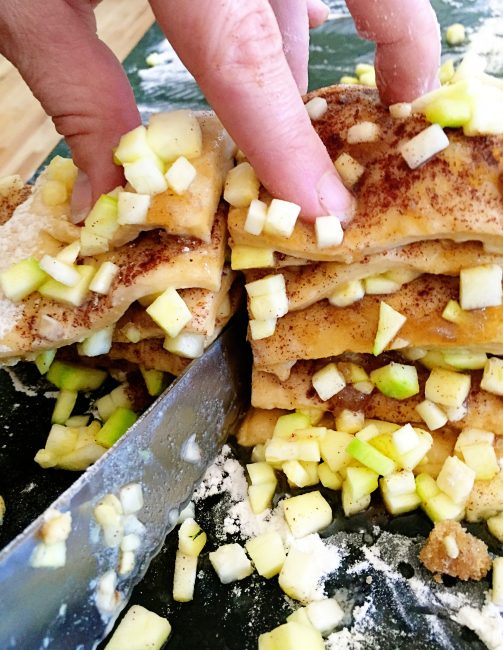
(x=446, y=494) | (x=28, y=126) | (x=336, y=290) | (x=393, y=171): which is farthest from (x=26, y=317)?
(x=28, y=126)

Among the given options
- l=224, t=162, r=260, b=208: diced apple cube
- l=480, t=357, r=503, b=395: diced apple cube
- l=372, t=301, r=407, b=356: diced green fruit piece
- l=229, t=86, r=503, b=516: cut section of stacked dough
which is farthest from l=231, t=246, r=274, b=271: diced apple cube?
l=480, t=357, r=503, b=395: diced apple cube

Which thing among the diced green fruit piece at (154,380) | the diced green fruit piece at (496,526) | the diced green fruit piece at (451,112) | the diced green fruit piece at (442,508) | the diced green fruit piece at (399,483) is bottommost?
the diced green fruit piece at (496,526)

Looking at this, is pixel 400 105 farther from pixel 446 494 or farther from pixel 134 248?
pixel 446 494

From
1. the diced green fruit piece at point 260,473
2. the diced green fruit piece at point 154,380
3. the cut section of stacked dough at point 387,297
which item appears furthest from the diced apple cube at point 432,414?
the diced green fruit piece at point 154,380

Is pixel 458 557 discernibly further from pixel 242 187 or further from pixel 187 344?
pixel 242 187

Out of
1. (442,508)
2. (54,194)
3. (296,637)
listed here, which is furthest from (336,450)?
(54,194)

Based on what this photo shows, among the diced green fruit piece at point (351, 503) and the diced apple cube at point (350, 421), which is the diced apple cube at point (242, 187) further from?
the diced green fruit piece at point (351, 503)
